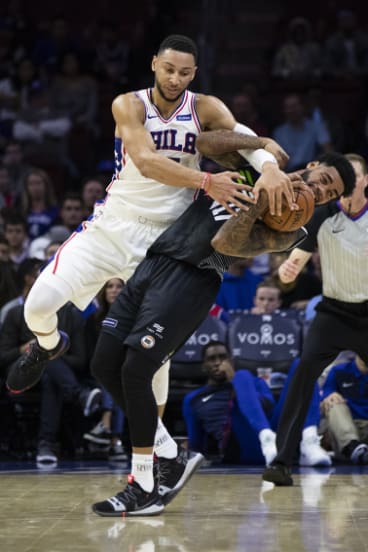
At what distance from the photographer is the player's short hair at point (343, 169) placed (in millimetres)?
4898

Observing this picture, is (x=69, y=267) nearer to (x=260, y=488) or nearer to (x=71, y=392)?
(x=260, y=488)

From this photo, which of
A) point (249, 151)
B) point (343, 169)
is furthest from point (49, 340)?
point (343, 169)

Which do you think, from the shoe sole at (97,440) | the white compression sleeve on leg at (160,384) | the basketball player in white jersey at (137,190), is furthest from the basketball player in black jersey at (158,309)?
the shoe sole at (97,440)

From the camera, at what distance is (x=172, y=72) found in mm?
4758

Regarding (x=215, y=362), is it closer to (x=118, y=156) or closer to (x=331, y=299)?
(x=331, y=299)

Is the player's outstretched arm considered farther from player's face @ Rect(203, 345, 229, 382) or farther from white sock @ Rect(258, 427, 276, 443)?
player's face @ Rect(203, 345, 229, 382)

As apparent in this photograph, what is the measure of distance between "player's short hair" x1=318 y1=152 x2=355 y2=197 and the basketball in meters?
0.45

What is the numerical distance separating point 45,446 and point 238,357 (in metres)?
1.59

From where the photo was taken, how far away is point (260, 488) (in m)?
5.62

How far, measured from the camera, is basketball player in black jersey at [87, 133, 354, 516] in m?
4.60

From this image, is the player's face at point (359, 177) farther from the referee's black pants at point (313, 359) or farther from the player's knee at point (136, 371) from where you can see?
the player's knee at point (136, 371)

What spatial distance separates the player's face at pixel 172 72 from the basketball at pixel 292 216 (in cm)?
75

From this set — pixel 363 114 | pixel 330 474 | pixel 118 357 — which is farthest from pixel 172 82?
pixel 363 114

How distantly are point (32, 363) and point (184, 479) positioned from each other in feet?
3.05
